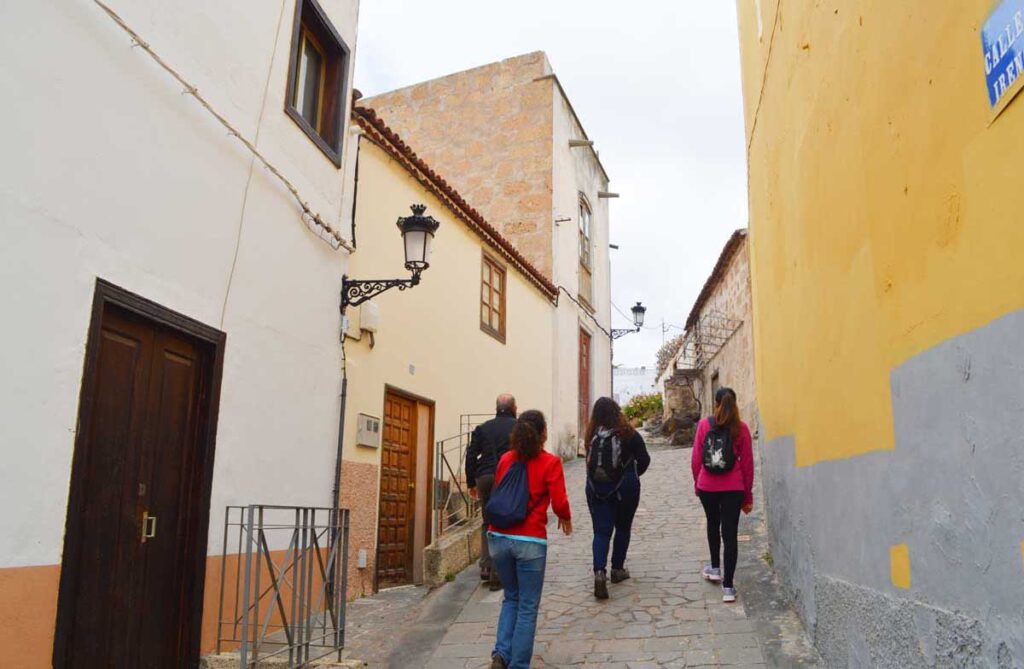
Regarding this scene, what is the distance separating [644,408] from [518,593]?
961 inches

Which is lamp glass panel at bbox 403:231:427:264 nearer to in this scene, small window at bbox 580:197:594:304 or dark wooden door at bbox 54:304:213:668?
dark wooden door at bbox 54:304:213:668

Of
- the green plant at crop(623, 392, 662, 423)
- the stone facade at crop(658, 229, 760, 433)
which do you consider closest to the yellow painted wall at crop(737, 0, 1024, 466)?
the stone facade at crop(658, 229, 760, 433)

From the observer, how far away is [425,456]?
9.24 metres

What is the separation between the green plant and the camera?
28180mm

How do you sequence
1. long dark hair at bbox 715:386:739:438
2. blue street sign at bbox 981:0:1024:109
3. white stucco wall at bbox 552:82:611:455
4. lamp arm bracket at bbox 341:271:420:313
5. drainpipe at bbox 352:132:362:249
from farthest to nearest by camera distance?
white stucco wall at bbox 552:82:611:455, drainpipe at bbox 352:132:362:249, lamp arm bracket at bbox 341:271:420:313, long dark hair at bbox 715:386:739:438, blue street sign at bbox 981:0:1024:109

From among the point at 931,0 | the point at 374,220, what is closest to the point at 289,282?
the point at 374,220

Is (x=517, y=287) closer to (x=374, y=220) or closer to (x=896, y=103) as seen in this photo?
(x=374, y=220)

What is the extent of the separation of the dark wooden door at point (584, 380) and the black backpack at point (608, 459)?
33.8ft

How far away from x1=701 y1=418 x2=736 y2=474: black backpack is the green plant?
70.5 feet

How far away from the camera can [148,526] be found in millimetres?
4895

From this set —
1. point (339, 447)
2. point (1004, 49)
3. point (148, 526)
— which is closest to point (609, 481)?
point (339, 447)

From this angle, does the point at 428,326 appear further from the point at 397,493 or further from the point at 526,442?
the point at 526,442

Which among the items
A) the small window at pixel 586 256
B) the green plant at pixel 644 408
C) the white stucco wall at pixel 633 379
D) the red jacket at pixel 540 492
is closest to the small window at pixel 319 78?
the red jacket at pixel 540 492

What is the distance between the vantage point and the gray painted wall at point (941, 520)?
249 centimetres
